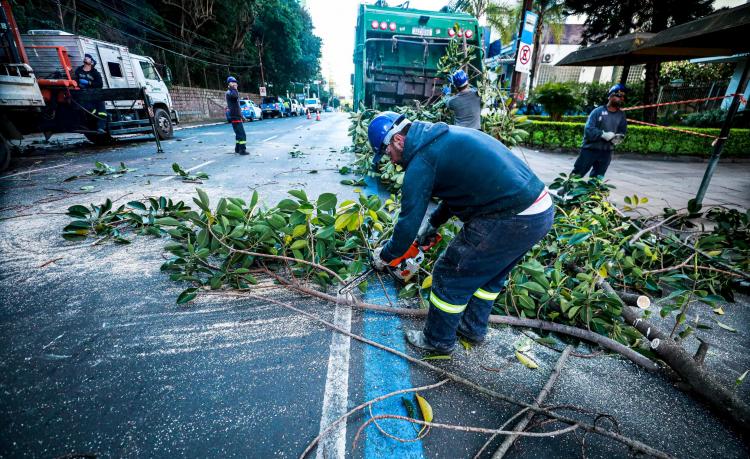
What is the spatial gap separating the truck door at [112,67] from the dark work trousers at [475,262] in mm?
13935

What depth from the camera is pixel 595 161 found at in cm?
532

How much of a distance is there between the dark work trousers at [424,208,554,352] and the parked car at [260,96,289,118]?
30744mm

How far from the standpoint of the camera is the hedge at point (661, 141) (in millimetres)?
11406

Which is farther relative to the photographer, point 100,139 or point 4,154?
point 100,139

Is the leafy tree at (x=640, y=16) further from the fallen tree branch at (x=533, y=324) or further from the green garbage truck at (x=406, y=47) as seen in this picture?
the fallen tree branch at (x=533, y=324)

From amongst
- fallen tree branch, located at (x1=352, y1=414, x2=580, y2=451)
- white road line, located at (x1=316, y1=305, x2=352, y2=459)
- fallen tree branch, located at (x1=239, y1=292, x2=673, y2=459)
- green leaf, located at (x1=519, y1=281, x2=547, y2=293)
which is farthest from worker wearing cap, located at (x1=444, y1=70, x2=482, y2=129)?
fallen tree branch, located at (x1=352, y1=414, x2=580, y2=451)

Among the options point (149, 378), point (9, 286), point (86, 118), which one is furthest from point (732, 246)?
point (86, 118)

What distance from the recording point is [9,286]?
2721 millimetres

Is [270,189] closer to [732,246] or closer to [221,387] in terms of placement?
[221,387]

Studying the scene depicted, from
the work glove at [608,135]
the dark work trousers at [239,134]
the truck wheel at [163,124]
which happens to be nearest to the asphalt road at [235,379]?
the work glove at [608,135]

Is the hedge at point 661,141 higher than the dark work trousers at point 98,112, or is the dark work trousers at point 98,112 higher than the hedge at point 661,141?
the dark work trousers at point 98,112

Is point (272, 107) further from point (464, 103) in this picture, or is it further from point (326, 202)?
point (326, 202)

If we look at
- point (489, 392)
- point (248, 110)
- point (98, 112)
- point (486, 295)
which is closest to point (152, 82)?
point (98, 112)

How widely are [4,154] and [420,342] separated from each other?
9288 millimetres
